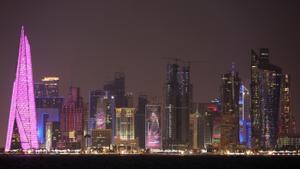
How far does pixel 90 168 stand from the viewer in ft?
620

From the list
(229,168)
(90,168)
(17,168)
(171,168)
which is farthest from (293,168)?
(17,168)

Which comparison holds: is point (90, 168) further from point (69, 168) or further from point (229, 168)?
point (229, 168)

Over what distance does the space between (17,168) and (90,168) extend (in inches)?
597

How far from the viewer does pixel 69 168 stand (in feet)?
631

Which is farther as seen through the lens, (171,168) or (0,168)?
(171,168)

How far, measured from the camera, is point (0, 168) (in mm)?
184875

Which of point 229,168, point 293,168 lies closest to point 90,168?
point 229,168

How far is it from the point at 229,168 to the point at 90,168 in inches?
1234

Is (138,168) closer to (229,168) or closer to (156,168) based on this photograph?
(156,168)

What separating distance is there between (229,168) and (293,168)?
45.8ft

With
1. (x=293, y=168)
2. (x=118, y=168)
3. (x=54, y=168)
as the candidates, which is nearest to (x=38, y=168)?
(x=54, y=168)

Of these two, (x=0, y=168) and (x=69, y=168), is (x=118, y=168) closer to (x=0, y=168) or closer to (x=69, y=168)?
(x=69, y=168)

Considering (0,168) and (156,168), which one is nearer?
(0,168)

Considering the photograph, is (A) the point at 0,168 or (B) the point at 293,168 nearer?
(A) the point at 0,168
